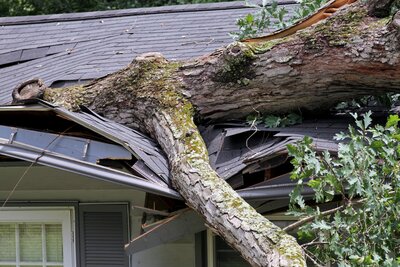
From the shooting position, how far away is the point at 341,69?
4707mm

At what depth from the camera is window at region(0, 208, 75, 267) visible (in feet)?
19.9

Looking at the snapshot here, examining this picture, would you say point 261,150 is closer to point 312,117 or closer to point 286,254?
point 312,117

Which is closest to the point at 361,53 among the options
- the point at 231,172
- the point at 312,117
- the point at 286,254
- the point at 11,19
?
the point at 312,117

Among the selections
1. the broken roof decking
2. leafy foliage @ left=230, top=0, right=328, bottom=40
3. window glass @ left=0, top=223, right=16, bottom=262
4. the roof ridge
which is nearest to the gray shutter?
window glass @ left=0, top=223, right=16, bottom=262

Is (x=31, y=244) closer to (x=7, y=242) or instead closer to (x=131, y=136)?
(x=7, y=242)

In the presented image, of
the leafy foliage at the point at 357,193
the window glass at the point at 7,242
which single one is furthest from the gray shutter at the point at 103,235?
the leafy foliage at the point at 357,193

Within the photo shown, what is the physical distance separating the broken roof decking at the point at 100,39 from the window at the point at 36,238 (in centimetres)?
90

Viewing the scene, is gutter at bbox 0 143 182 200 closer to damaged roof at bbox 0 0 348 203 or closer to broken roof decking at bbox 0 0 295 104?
damaged roof at bbox 0 0 348 203

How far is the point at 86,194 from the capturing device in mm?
5988

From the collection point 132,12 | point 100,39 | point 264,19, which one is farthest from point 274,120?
point 132,12

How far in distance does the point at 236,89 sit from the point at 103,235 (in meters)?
1.64

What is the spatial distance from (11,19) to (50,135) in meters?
4.62

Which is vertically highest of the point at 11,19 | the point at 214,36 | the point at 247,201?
the point at 11,19

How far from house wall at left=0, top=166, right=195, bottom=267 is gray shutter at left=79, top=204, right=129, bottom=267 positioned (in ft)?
0.19
